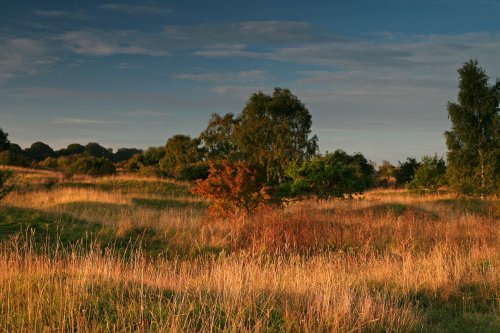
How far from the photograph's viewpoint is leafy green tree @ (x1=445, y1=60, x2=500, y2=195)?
33.5 metres

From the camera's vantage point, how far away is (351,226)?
1576cm

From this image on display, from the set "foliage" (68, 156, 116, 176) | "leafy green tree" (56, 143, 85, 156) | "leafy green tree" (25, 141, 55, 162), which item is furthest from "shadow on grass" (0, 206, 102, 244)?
"leafy green tree" (56, 143, 85, 156)

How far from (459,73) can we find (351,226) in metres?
25.0

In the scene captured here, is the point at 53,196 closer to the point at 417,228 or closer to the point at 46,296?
the point at 417,228

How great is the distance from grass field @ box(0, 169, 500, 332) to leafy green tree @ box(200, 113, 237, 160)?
43.6 meters

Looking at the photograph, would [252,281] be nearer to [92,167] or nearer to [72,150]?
[92,167]

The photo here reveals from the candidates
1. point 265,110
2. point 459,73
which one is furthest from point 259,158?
point 459,73

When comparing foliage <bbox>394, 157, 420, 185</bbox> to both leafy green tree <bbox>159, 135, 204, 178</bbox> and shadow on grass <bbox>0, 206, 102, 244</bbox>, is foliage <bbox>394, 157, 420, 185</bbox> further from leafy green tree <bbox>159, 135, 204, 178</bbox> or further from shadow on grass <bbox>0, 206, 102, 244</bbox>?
shadow on grass <bbox>0, 206, 102, 244</bbox>

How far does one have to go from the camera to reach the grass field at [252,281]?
555 centimetres

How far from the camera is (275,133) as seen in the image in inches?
1994

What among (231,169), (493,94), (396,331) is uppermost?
(493,94)

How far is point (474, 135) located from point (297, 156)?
18094mm

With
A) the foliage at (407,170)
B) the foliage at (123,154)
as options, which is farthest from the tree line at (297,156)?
the foliage at (123,154)

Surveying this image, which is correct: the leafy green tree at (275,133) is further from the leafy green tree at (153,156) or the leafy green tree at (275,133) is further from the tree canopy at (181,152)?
the leafy green tree at (153,156)
